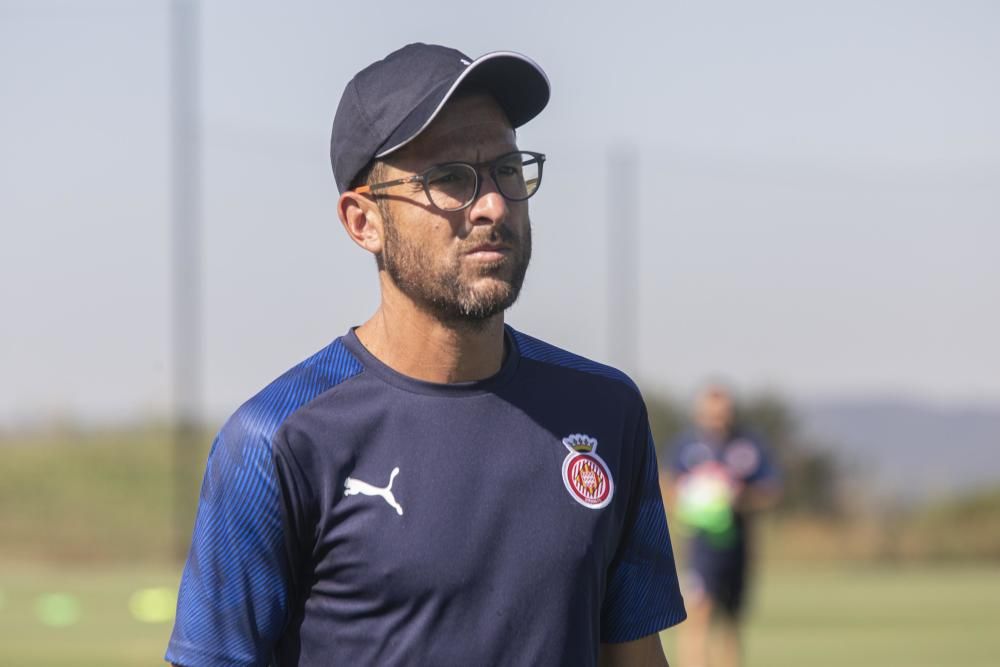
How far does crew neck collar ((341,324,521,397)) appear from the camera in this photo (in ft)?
9.97

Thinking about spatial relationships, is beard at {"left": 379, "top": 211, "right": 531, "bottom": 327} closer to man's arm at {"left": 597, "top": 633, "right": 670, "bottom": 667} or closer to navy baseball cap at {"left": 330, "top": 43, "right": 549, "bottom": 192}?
navy baseball cap at {"left": 330, "top": 43, "right": 549, "bottom": 192}

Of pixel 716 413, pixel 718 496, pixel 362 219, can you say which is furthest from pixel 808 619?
pixel 362 219

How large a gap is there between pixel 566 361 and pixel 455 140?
1.68 feet

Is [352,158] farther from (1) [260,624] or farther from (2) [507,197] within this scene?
(1) [260,624]

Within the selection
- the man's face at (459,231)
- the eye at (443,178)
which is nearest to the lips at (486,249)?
the man's face at (459,231)

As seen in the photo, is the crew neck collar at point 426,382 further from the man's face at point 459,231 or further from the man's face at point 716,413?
the man's face at point 716,413

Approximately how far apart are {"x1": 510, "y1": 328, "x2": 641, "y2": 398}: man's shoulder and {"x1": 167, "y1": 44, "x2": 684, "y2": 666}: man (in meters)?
0.03

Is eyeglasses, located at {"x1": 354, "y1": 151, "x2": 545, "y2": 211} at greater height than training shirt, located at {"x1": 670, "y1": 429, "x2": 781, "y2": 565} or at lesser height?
greater

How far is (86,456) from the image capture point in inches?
809

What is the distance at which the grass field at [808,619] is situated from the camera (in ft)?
40.7

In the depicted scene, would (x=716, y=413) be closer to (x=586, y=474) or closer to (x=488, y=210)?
(x=586, y=474)

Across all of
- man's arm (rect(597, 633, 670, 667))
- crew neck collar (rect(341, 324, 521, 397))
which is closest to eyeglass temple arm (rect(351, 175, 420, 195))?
crew neck collar (rect(341, 324, 521, 397))

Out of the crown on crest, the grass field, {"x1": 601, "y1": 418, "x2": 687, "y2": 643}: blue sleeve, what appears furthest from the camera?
the grass field

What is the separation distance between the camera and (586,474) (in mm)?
3082
